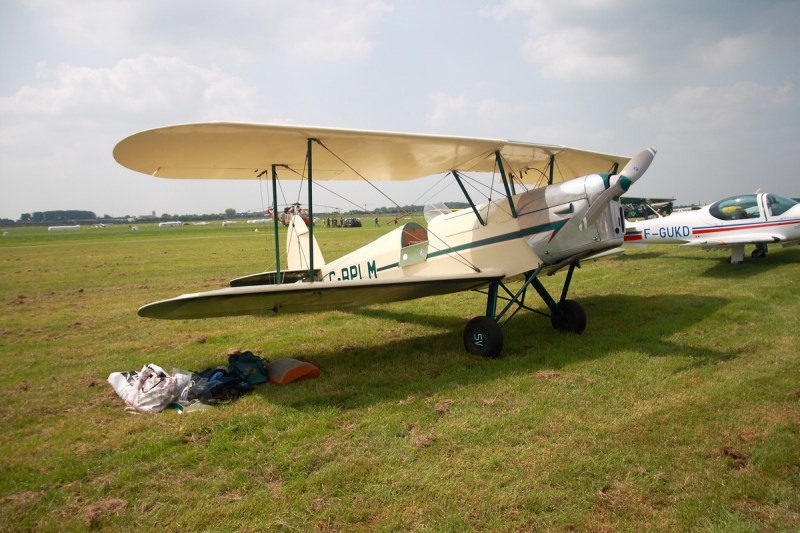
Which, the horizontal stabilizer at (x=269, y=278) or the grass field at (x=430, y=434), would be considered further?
the horizontal stabilizer at (x=269, y=278)

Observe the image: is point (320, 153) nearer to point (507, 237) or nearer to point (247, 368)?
point (507, 237)

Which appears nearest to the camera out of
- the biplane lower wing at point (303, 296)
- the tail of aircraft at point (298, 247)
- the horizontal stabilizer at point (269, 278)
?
the biplane lower wing at point (303, 296)

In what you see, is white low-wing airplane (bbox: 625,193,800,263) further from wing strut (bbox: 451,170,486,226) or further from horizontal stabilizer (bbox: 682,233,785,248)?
wing strut (bbox: 451,170,486,226)

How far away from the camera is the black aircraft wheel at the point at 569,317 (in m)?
6.62

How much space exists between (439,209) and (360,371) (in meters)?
3.02

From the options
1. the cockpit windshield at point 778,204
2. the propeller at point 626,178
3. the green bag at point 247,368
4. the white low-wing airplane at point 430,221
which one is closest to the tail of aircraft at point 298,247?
the white low-wing airplane at point 430,221

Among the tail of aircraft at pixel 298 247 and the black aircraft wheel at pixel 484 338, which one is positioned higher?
the tail of aircraft at pixel 298 247

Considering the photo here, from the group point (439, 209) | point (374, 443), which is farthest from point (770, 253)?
point (374, 443)

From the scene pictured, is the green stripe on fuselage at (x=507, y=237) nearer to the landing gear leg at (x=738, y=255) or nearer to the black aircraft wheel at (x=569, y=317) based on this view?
the black aircraft wheel at (x=569, y=317)

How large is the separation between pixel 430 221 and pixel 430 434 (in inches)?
158

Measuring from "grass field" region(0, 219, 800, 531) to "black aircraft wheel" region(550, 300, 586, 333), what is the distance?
331mm

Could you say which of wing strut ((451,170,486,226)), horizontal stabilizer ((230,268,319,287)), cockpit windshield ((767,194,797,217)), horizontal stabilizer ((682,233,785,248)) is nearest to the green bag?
horizontal stabilizer ((230,268,319,287))

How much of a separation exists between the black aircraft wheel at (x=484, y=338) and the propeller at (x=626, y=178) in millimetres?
1790

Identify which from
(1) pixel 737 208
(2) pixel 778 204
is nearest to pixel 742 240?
(1) pixel 737 208
